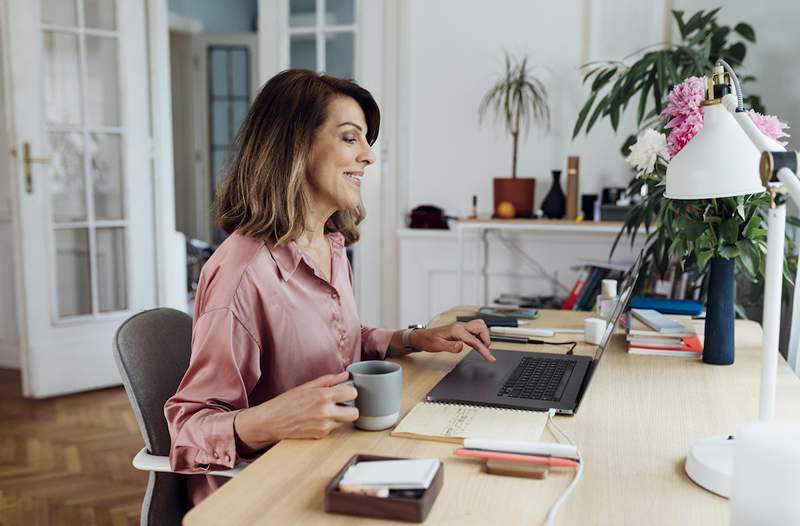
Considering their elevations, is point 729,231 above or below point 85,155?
below

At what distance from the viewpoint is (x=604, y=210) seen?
331 centimetres

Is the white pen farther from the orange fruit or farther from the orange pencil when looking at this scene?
the orange fruit

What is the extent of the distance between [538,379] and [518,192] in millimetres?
2167

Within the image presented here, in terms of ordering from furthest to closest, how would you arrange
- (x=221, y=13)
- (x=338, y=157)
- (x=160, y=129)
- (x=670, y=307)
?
(x=221, y=13) < (x=160, y=129) < (x=670, y=307) < (x=338, y=157)

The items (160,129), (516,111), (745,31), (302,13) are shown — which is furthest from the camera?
(302,13)

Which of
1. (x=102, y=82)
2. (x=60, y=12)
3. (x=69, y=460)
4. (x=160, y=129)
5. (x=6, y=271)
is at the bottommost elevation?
(x=69, y=460)

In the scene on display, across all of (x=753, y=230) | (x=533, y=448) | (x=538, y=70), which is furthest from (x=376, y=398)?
(x=538, y=70)

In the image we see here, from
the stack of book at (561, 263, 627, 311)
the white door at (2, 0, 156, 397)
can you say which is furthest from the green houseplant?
the white door at (2, 0, 156, 397)

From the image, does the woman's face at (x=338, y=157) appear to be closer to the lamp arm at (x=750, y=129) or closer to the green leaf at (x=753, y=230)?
the lamp arm at (x=750, y=129)

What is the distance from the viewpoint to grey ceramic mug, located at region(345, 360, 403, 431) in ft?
3.67

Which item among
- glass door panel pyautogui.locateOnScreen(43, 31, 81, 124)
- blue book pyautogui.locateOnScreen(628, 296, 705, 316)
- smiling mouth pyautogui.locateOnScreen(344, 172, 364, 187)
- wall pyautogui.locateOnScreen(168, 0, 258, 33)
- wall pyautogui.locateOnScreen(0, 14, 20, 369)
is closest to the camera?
smiling mouth pyautogui.locateOnScreen(344, 172, 364, 187)

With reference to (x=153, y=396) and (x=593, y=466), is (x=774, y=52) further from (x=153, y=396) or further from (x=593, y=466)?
(x=153, y=396)

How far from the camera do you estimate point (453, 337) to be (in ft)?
5.25

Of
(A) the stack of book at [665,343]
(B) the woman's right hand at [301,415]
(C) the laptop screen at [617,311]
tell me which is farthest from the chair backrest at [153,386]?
(A) the stack of book at [665,343]
